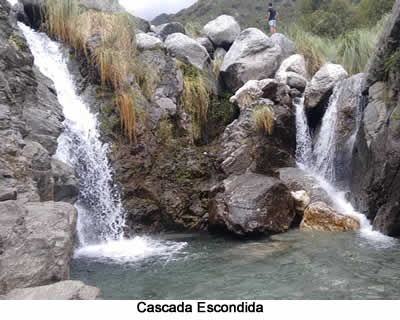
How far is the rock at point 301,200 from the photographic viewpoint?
621 centimetres

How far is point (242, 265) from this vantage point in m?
4.12

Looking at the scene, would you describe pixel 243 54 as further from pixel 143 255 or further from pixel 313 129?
pixel 143 255

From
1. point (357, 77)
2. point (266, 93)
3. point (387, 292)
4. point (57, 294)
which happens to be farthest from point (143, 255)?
point (357, 77)

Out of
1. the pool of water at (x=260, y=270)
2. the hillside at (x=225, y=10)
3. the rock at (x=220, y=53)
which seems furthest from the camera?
the hillside at (x=225, y=10)

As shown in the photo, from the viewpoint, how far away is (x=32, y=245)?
3.04 metres

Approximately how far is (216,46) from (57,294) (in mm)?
9914

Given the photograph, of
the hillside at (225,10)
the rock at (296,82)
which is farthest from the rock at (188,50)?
the hillside at (225,10)

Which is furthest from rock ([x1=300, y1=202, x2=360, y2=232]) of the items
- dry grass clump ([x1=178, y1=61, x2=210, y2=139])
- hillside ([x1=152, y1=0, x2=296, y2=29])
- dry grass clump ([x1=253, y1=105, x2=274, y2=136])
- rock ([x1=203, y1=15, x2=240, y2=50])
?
hillside ([x1=152, y1=0, x2=296, y2=29])

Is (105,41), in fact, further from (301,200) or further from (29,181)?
(301,200)

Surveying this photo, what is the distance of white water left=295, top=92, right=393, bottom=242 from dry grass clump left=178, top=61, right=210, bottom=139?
2.22 metres

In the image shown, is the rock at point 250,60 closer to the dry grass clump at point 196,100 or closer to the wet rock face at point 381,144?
the dry grass clump at point 196,100

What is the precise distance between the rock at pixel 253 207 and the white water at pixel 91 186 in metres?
0.99

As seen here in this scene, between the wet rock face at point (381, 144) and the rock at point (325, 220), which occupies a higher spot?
the wet rock face at point (381, 144)

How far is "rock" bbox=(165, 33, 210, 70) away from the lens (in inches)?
347
